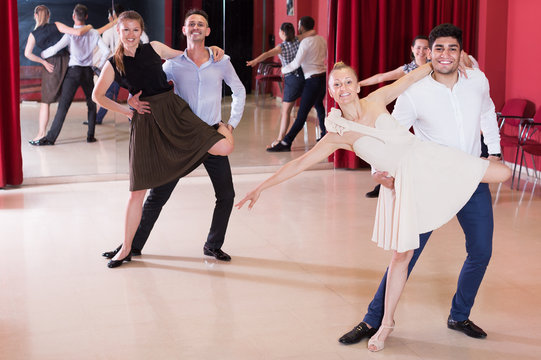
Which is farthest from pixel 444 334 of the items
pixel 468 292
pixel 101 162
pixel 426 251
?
pixel 101 162

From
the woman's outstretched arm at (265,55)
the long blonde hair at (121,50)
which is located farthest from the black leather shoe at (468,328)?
the woman's outstretched arm at (265,55)

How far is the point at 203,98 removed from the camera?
15.1ft

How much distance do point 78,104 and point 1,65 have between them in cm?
81

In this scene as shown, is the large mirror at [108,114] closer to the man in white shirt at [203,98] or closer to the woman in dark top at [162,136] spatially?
the man in white shirt at [203,98]

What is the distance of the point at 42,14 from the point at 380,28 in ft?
10.6

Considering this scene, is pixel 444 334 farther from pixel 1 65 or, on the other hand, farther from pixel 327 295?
pixel 1 65

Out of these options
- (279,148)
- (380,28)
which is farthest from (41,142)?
(380,28)

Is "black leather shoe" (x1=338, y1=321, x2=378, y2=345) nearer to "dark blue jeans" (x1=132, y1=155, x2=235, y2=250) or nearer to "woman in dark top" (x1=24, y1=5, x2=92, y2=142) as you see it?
"dark blue jeans" (x1=132, y1=155, x2=235, y2=250)

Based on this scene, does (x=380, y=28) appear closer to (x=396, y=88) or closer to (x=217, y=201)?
(x=217, y=201)

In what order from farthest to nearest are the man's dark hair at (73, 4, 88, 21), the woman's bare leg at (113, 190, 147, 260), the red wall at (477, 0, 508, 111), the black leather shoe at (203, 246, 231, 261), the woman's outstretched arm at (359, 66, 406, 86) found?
1. the red wall at (477, 0, 508, 111)
2. the man's dark hair at (73, 4, 88, 21)
3. the woman's outstretched arm at (359, 66, 406, 86)
4. the black leather shoe at (203, 246, 231, 261)
5. the woman's bare leg at (113, 190, 147, 260)

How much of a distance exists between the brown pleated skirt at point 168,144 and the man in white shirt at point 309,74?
3674mm

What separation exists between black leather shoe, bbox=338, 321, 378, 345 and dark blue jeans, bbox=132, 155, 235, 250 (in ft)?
4.61

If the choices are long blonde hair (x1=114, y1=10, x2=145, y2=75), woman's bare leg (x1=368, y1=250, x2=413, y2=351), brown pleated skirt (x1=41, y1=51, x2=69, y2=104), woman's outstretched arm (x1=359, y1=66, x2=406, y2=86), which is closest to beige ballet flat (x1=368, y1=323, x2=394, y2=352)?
woman's bare leg (x1=368, y1=250, x2=413, y2=351)

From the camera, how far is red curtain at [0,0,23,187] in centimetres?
662
